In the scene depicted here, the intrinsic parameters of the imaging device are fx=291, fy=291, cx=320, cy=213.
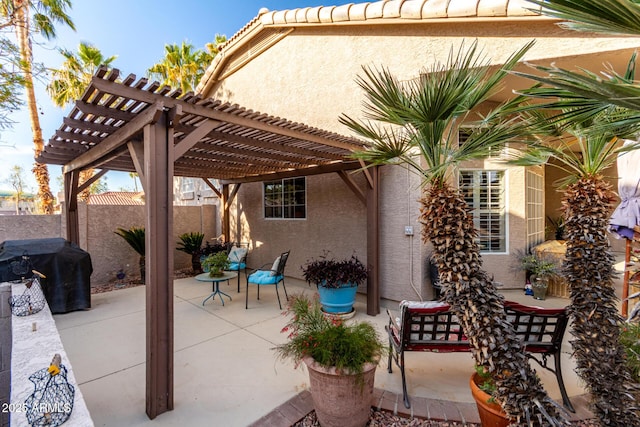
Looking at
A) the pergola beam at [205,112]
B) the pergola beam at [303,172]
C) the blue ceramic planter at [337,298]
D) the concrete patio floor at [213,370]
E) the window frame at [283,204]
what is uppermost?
the pergola beam at [205,112]

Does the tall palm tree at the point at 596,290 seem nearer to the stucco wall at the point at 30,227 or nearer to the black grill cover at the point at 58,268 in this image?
the black grill cover at the point at 58,268

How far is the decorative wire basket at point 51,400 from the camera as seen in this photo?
166 centimetres

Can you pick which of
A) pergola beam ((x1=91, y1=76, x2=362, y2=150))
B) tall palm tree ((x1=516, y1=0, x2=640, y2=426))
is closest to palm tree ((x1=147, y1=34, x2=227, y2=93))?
pergola beam ((x1=91, y1=76, x2=362, y2=150))

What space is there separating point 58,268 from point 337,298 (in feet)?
16.5

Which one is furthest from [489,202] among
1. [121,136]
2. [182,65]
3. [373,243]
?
[182,65]

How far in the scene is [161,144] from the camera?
2.86 meters

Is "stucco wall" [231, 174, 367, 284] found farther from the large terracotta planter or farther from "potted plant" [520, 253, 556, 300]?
→ the large terracotta planter

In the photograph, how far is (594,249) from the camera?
221 centimetres

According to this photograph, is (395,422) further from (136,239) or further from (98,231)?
(98,231)

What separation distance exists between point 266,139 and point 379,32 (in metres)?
3.66

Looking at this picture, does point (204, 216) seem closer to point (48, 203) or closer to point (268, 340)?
point (48, 203)

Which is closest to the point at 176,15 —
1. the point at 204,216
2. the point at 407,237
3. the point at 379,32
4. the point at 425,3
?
the point at 204,216

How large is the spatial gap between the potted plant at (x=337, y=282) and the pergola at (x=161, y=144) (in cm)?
48

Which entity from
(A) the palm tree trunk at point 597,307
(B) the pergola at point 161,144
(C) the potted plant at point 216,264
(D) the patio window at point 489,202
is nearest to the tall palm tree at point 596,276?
(A) the palm tree trunk at point 597,307
